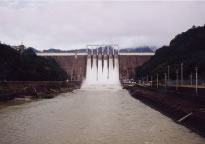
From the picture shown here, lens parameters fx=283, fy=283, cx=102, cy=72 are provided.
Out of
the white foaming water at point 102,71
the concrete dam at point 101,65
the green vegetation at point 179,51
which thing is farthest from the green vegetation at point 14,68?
the white foaming water at point 102,71

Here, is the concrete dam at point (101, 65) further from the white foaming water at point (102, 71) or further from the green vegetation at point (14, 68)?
the green vegetation at point (14, 68)

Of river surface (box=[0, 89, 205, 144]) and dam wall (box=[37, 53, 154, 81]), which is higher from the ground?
dam wall (box=[37, 53, 154, 81])

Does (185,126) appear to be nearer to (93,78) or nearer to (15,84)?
(15,84)

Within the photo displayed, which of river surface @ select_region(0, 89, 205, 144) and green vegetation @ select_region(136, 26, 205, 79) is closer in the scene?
river surface @ select_region(0, 89, 205, 144)

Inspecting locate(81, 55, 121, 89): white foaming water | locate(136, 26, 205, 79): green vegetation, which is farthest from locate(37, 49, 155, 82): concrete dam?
locate(136, 26, 205, 79): green vegetation

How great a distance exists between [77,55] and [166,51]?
33040mm

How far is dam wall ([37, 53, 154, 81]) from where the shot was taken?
103 m

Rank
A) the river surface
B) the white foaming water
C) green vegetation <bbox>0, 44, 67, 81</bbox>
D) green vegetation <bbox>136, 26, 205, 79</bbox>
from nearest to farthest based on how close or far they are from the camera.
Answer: the river surface → green vegetation <bbox>0, 44, 67, 81</bbox> → green vegetation <bbox>136, 26, 205, 79</bbox> → the white foaming water

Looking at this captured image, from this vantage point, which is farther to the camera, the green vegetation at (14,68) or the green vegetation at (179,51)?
the green vegetation at (179,51)

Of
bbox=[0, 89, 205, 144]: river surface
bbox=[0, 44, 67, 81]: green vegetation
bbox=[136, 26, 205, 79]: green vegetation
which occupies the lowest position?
bbox=[0, 89, 205, 144]: river surface

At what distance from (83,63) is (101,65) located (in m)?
6.72

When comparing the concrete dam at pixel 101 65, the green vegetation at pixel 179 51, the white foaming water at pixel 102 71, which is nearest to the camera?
the green vegetation at pixel 179 51

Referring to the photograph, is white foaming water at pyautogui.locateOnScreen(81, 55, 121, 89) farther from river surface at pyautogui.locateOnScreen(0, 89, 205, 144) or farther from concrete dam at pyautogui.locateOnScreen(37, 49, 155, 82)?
river surface at pyautogui.locateOnScreen(0, 89, 205, 144)

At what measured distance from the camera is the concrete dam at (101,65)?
103 m
